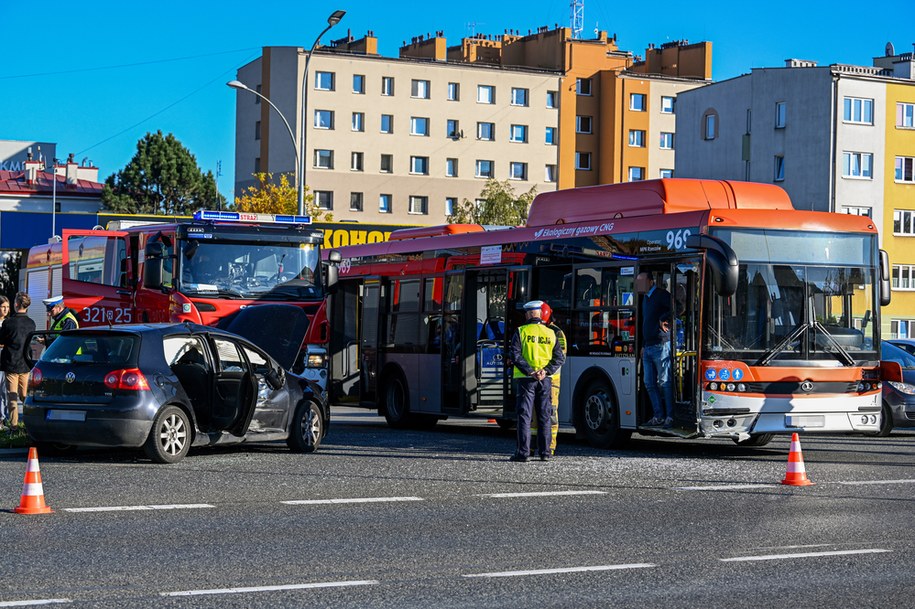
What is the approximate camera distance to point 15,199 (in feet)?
372

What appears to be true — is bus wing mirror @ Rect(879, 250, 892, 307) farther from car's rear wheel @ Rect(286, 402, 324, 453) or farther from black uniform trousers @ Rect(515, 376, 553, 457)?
car's rear wheel @ Rect(286, 402, 324, 453)

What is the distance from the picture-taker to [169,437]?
15016 millimetres

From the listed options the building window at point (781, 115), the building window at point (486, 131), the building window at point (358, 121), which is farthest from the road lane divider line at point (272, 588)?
the building window at point (486, 131)

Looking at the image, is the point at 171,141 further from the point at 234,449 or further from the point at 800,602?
the point at 800,602

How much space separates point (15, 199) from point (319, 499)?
351ft

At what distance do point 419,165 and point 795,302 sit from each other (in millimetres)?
75632

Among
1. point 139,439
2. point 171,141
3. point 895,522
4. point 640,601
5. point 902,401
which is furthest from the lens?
point 171,141

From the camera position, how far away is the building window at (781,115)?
223ft

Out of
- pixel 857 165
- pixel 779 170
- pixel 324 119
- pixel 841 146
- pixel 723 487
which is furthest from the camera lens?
pixel 324 119

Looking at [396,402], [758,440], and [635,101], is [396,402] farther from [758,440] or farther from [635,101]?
[635,101]

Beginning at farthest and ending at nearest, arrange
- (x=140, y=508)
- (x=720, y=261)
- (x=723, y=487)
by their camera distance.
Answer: (x=720, y=261), (x=723, y=487), (x=140, y=508)

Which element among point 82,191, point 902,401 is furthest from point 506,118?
point 902,401

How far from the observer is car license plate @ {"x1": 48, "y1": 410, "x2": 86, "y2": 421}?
14703 millimetres

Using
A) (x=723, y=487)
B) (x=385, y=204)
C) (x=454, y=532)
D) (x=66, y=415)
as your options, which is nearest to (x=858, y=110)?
(x=385, y=204)
